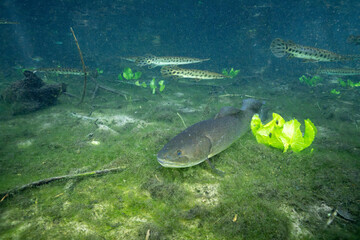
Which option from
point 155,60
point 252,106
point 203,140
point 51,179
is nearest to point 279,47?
point 252,106

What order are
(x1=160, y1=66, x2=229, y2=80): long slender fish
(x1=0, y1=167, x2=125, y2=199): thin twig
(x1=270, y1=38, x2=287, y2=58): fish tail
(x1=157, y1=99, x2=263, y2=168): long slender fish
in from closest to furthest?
(x1=0, y1=167, x2=125, y2=199): thin twig → (x1=157, y1=99, x2=263, y2=168): long slender fish → (x1=270, y1=38, x2=287, y2=58): fish tail → (x1=160, y1=66, x2=229, y2=80): long slender fish

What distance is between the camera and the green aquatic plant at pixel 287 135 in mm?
3171

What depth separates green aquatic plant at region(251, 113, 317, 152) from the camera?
10.4 ft

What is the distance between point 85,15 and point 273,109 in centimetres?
4390

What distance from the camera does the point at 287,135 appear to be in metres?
3.28

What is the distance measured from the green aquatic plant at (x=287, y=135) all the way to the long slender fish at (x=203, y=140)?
20.5 inches

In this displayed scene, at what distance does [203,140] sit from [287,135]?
181cm

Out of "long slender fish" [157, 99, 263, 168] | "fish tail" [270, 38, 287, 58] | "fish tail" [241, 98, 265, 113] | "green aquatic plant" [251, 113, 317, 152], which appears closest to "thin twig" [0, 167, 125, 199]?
"long slender fish" [157, 99, 263, 168]

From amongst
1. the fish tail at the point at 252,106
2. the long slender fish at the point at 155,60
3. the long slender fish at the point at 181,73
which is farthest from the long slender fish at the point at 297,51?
the fish tail at the point at 252,106

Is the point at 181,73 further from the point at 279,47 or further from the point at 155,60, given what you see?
the point at 279,47

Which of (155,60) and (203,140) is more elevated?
(155,60)

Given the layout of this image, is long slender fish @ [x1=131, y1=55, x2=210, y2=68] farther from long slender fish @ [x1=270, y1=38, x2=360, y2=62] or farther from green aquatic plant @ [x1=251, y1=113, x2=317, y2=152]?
green aquatic plant @ [x1=251, y1=113, x2=317, y2=152]

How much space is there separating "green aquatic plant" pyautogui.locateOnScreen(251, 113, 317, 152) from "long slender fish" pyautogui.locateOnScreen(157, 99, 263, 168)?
52 cm

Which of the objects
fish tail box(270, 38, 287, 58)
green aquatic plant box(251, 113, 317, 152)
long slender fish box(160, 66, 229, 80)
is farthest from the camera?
long slender fish box(160, 66, 229, 80)
